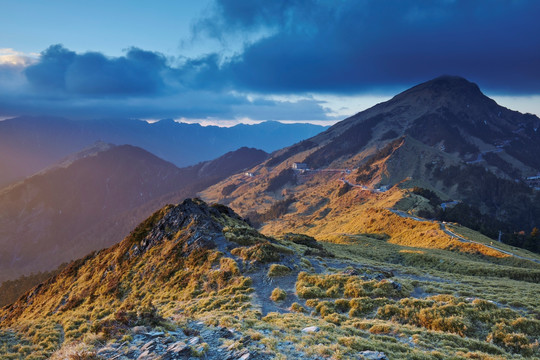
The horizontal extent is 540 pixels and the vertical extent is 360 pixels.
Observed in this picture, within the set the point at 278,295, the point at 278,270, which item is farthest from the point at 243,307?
the point at 278,270

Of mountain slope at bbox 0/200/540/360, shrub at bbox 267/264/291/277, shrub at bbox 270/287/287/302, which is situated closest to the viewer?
mountain slope at bbox 0/200/540/360

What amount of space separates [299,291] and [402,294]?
24.3ft

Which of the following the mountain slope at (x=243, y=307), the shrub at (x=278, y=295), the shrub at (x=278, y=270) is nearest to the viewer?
the mountain slope at (x=243, y=307)

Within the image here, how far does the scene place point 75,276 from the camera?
41.2 metres

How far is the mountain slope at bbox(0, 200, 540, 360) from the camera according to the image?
13.1 meters

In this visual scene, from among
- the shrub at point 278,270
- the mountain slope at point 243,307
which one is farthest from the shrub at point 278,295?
the shrub at point 278,270

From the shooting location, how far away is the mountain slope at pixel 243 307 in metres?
13.1

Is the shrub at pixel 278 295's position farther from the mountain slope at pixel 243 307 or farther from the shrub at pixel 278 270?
the shrub at pixel 278 270

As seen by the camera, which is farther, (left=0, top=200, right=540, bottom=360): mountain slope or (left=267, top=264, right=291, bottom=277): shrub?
(left=267, top=264, right=291, bottom=277): shrub

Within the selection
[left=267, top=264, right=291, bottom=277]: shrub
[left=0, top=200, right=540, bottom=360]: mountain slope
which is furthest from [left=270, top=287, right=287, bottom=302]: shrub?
[left=267, top=264, right=291, bottom=277]: shrub

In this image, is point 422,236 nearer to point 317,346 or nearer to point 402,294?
point 402,294

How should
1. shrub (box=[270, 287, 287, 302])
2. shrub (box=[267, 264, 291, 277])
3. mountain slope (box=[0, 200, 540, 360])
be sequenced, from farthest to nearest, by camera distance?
shrub (box=[267, 264, 291, 277]) → shrub (box=[270, 287, 287, 302]) → mountain slope (box=[0, 200, 540, 360])

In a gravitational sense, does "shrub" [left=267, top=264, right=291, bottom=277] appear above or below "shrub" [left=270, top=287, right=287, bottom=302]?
above

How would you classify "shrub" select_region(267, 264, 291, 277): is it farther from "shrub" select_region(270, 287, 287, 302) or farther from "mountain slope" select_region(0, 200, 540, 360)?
"shrub" select_region(270, 287, 287, 302)
